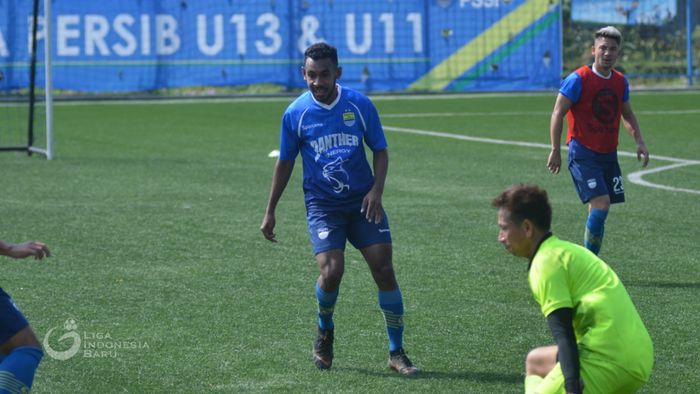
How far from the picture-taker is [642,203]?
13836mm

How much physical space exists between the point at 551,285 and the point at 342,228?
2.44m

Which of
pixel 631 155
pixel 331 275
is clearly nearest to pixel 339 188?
pixel 331 275

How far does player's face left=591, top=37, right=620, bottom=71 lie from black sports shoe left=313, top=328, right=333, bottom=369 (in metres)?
4.02

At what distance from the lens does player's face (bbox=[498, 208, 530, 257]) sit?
16.3 ft

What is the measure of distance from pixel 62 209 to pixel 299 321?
6251mm

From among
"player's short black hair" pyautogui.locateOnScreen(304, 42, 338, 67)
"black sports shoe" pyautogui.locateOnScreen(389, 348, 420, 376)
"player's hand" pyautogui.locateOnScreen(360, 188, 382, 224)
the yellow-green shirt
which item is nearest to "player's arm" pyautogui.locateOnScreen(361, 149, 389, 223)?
"player's hand" pyautogui.locateOnScreen(360, 188, 382, 224)

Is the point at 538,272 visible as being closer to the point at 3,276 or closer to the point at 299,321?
the point at 299,321

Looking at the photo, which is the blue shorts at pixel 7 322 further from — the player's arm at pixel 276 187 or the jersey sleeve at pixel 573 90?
the jersey sleeve at pixel 573 90

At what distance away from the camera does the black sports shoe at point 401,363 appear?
6836 mm

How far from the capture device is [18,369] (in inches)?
207

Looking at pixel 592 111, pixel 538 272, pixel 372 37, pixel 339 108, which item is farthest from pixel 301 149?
pixel 372 37

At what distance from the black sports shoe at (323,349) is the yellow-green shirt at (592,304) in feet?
7.81

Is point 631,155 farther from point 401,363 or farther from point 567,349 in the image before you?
point 567,349

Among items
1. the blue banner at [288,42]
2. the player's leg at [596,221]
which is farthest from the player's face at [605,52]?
the blue banner at [288,42]
